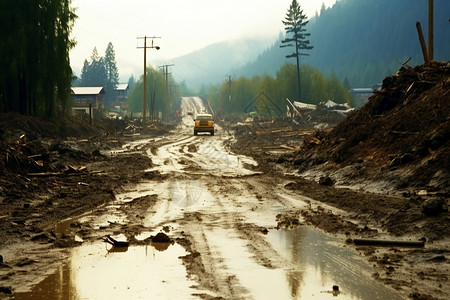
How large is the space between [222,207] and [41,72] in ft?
91.3

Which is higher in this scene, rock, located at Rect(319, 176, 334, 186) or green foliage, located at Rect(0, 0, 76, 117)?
green foliage, located at Rect(0, 0, 76, 117)

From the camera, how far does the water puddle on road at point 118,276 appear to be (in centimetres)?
659

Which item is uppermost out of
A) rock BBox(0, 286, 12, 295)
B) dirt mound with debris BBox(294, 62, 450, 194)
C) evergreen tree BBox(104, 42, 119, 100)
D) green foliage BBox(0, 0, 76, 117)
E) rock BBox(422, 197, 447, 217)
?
evergreen tree BBox(104, 42, 119, 100)

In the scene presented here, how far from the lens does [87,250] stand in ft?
29.2

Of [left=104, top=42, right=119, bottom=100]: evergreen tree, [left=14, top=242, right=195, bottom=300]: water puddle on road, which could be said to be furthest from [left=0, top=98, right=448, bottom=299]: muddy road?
[left=104, top=42, right=119, bottom=100]: evergreen tree

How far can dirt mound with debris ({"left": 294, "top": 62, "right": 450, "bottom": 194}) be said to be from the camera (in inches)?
570

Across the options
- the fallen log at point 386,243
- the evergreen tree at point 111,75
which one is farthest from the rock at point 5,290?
the evergreen tree at point 111,75

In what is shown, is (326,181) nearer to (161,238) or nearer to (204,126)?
(161,238)

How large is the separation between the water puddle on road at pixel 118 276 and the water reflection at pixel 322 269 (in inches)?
61.3

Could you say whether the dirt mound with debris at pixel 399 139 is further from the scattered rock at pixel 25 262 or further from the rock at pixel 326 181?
the scattered rock at pixel 25 262

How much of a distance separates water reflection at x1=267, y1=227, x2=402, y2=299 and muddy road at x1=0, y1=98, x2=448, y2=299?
0.01m

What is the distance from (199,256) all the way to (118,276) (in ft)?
4.83

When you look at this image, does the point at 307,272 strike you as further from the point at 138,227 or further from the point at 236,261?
the point at 138,227

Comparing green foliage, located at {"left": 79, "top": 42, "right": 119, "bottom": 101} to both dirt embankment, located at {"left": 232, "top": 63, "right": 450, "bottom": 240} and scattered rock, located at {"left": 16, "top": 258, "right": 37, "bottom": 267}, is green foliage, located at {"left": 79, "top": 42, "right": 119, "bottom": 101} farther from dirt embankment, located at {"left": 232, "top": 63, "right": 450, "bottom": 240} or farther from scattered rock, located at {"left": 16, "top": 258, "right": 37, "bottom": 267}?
scattered rock, located at {"left": 16, "top": 258, "right": 37, "bottom": 267}
